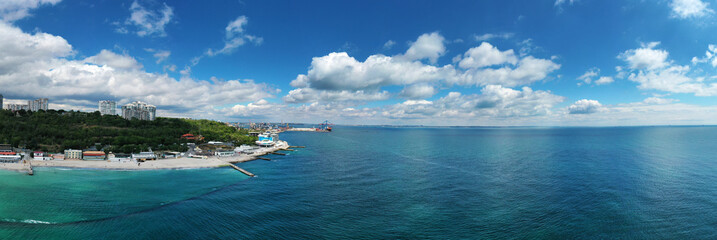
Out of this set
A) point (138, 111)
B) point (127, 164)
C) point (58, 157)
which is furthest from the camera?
point (138, 111)

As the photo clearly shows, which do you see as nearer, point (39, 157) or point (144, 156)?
point (39, 157)

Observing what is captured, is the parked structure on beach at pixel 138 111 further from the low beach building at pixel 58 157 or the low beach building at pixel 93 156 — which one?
the low beach building at pixel 93 156

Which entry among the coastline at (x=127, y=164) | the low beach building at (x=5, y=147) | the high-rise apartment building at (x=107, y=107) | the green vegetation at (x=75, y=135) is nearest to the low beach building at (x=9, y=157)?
the coastline at (x=127, y=164)

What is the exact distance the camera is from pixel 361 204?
35.3 metres

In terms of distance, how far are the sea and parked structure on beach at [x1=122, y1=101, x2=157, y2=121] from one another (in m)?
119

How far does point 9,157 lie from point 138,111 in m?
108

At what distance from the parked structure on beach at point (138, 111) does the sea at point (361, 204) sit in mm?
119141

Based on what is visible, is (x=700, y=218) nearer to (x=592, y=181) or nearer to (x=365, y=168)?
(x=592, y=181)

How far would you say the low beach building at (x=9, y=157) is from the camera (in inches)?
2371

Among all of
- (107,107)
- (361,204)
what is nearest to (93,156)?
(361,204)

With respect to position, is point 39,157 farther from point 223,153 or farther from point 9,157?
point 223,153

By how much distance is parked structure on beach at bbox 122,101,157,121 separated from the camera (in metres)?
155

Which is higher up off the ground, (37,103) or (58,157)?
(37,103)

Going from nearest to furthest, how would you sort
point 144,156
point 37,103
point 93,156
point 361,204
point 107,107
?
point 361,204 < point 93,156 < point 144,156 < point 37,103 < point 107,107
